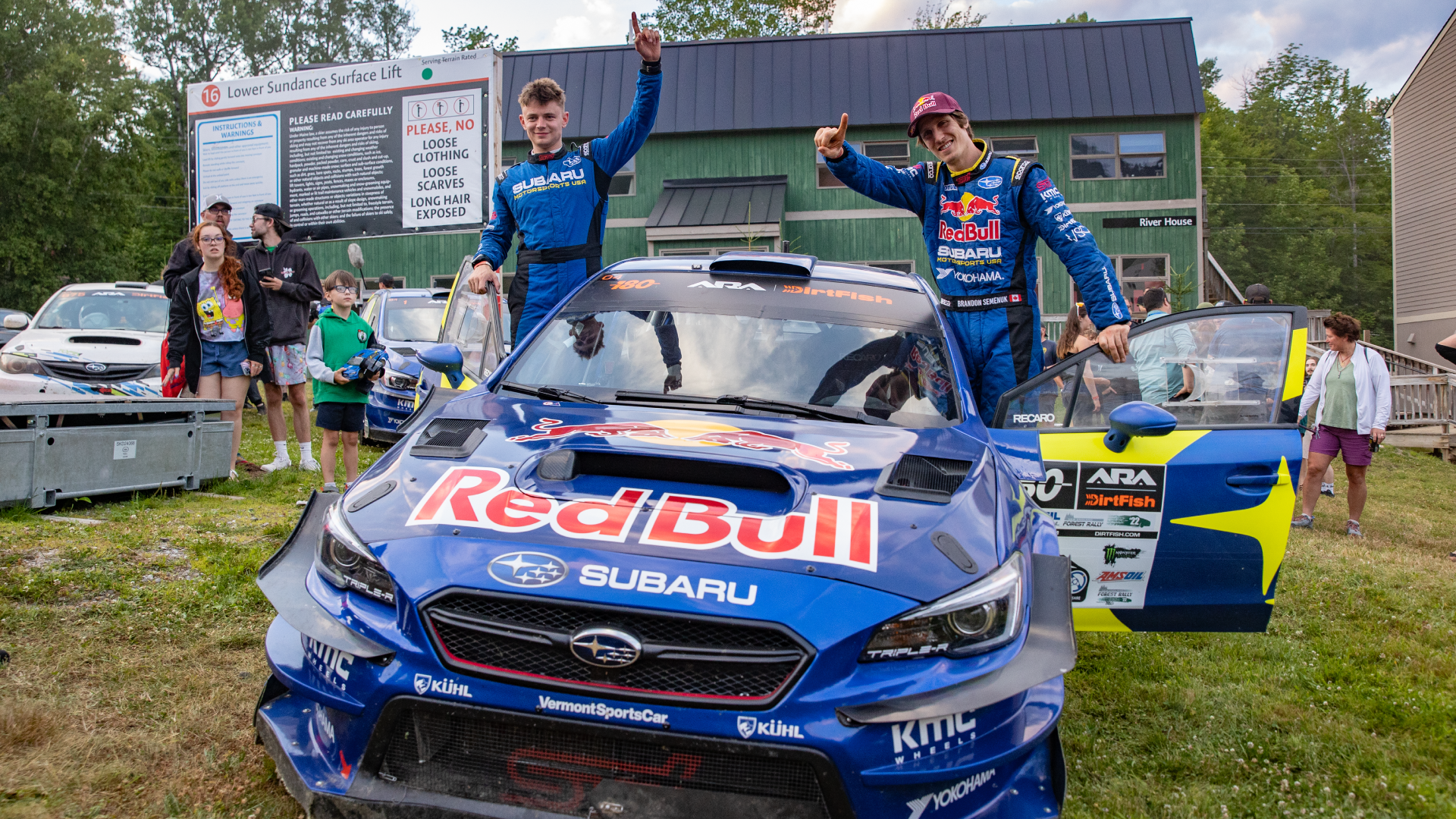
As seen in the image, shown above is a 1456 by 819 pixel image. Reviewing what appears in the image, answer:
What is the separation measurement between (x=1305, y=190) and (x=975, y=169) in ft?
206

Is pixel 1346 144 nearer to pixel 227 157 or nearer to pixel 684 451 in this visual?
pixel 227 157

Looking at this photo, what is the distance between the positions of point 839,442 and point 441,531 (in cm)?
109

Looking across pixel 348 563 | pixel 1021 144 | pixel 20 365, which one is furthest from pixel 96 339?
pixel 1021 144

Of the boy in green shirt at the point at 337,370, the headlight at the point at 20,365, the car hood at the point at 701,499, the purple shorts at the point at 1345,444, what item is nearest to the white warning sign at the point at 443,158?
the headlight at the point at 20,365

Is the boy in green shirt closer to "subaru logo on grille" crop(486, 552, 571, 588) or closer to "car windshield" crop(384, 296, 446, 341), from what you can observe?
"car windshield" crop(384, 296, 446, 341)

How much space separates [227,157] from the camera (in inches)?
561

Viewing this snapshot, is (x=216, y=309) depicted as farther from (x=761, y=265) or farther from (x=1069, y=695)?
(x=1069, y=695)

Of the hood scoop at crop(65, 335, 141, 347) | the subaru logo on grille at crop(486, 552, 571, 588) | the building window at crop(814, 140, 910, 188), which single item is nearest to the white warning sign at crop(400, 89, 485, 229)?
the hood scoop at crop(65, 335, 141, 347)

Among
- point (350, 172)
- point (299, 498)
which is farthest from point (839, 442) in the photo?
point (350, 172)

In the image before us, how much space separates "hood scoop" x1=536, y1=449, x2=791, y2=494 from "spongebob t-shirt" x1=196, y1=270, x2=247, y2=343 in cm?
544

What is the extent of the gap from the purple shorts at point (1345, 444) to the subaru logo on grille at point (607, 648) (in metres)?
7.84

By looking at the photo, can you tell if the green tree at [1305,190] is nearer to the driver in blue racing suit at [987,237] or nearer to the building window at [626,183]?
the building window at [626,183]

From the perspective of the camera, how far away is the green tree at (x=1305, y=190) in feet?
180

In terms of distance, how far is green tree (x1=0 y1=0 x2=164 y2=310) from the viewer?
32500 mm
